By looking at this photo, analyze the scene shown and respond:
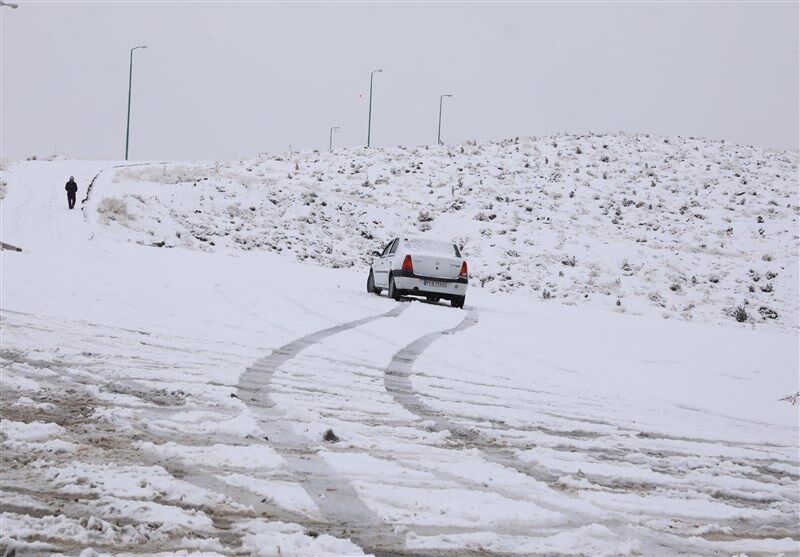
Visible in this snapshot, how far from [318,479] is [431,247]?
14.5m

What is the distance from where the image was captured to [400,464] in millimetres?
5391

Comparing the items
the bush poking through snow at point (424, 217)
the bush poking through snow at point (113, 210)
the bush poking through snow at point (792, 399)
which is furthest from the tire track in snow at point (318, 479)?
the bush poking through snow at point (424, 217)

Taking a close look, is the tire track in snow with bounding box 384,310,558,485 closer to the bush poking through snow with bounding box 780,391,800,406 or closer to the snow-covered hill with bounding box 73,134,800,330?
the bush poking through snow with bounding box 780,391,800,406

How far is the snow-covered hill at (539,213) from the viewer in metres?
30.1

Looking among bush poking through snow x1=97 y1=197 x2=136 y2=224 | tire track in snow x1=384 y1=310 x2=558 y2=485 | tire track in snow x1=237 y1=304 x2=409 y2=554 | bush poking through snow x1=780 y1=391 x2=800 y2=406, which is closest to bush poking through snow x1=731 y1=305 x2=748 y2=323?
bush poking through snow x1=780 y1=391 x2=800 y2=406

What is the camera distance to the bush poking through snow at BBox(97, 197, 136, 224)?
31.3 m

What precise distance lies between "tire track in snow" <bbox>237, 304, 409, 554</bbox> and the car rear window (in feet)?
34.9

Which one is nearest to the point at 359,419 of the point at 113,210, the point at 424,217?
the point at 113,210

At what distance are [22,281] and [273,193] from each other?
28.5m

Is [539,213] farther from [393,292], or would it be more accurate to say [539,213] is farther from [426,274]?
[393,292]

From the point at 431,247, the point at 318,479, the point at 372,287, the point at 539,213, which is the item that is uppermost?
the point at 539,213

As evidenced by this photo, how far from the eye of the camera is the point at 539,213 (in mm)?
41375

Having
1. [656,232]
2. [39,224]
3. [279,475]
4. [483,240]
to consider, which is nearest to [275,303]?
[279,475]

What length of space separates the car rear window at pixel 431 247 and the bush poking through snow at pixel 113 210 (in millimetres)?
15643
